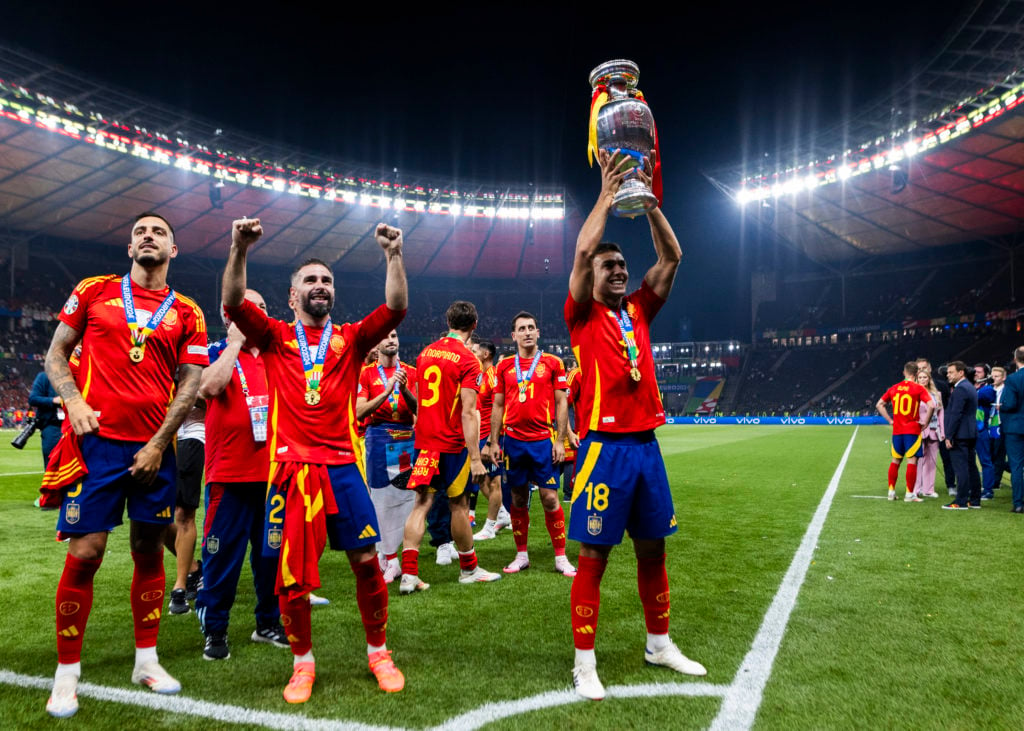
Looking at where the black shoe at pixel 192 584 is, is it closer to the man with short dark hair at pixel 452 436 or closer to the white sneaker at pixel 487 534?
the man with short dark hair at pixel 452 436

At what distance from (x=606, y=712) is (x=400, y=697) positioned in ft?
3.23

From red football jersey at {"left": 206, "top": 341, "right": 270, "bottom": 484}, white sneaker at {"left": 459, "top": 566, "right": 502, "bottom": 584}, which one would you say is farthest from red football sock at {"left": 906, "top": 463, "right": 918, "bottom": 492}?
red football jersey at {"left": 206, "top": 341, "right": 270, "bottom": 484}

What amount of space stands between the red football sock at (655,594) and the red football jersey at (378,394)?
3.34 m

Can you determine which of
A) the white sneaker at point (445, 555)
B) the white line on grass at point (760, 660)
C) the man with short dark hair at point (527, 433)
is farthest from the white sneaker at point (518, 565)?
the white line on grass at point (760, 660)

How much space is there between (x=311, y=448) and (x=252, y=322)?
0.71 m

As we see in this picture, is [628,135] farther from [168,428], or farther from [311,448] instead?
[168,428]

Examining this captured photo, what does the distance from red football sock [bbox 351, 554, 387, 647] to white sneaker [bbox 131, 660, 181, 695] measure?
0.95 m

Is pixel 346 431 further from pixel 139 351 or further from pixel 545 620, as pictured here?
pixel 545 620

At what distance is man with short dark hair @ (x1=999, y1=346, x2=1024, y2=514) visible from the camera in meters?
8.56

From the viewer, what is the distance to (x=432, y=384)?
569 cm

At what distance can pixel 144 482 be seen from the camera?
321 cm

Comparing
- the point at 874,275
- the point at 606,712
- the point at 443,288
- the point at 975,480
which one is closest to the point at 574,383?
the point at 606,712

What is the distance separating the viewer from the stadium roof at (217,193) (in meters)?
29.1

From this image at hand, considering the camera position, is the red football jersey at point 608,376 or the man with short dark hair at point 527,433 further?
the man with short dark hair at point 527,433
